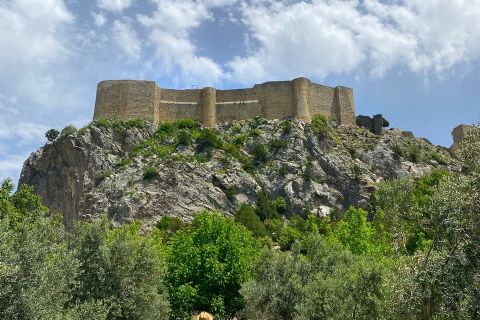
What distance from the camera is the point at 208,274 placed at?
854 inches

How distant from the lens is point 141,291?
52.0ft

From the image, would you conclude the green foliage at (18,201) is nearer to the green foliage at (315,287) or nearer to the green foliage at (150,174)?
the green foliage at (315,287)

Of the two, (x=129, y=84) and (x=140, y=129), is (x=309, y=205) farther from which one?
(x=129, y=84)

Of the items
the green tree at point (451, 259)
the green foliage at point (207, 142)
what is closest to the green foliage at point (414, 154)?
the green foliage at point (207, 142)

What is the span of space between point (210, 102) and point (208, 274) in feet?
129

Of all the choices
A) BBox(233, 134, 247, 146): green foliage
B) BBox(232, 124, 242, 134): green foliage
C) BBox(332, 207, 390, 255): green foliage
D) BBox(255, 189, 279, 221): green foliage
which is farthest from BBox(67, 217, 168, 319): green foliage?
BBox(232, 124, 242, 134): green foliage

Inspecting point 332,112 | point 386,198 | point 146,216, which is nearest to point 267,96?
point 332,112

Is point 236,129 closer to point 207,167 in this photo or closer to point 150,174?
point 207,167

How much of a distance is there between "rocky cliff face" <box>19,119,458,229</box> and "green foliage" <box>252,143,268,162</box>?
0.41 feet

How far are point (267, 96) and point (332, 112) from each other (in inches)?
397

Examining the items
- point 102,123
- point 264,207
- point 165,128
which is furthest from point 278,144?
point 102,123

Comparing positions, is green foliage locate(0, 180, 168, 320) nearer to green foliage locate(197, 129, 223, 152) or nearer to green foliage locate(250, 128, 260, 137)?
green foliage locate(197, 129, 223, 152)

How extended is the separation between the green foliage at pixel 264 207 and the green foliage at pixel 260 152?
5.24 metres

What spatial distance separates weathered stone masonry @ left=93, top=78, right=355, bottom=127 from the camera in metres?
56.8
